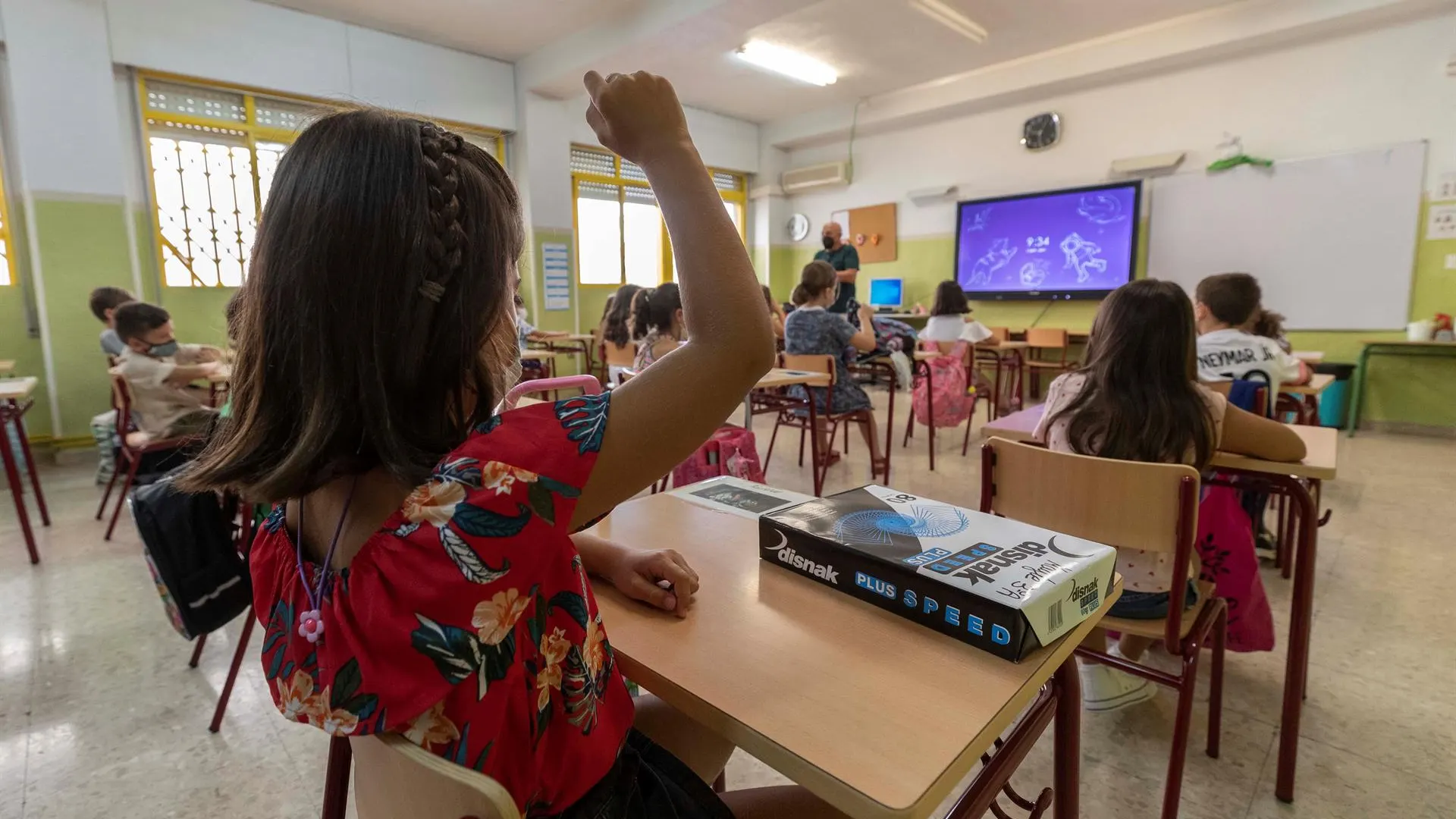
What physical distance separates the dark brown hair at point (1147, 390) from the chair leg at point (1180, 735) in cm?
38

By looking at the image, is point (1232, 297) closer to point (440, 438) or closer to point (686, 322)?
point (686, 322)

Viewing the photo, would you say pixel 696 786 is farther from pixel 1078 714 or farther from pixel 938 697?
pixel 1078 714

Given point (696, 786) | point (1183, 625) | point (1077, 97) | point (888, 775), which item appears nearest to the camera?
point (888, 775)

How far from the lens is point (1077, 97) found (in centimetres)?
597

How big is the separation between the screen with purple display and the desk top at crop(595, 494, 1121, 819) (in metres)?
6.01

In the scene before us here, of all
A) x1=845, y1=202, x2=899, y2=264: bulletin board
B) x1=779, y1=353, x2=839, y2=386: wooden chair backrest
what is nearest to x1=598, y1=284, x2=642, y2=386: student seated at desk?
x1=779, y1=353, x2=839, y2=386: wooden chair backrest

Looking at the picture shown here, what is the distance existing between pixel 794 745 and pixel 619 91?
0.53 meters

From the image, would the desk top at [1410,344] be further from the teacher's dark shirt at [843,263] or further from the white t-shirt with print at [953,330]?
the teacher's dark shirt at [843,263]

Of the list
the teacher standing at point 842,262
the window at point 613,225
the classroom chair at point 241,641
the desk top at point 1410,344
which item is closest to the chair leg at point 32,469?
the classroom chair at point 241,641

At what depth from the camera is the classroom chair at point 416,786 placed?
44 cm

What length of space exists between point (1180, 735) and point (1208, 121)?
18.9 feet

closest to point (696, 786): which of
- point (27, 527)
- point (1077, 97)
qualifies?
point (27, 527)

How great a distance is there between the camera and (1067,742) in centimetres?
81

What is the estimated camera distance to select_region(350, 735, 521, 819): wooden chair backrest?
0.44m
